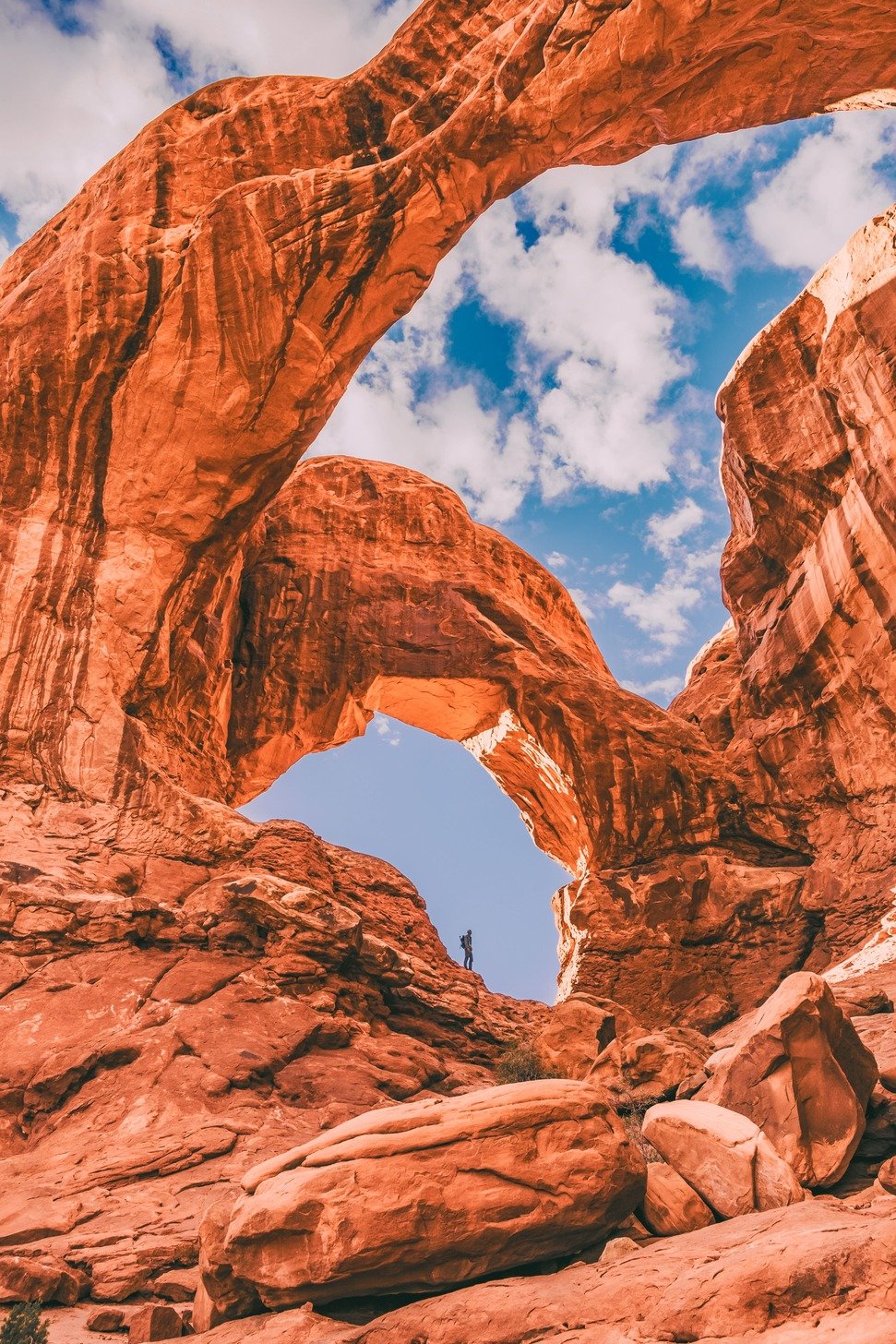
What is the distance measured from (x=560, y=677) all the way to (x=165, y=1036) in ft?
45.1

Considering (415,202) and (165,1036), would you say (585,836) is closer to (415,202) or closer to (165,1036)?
(165,1036)

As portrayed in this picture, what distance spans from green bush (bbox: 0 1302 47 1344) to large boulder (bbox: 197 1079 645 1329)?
109 cm

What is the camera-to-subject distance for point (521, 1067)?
14656 millimetres

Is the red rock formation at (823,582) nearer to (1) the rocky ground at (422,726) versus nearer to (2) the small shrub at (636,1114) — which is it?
(1) the rocky ground at (422,726)

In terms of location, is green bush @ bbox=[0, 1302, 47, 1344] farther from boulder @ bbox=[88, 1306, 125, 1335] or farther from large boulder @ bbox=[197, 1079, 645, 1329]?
large boulder @ bbox=[197, 1079, 645, 1329]

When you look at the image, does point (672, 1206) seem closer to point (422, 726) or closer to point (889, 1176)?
point (889, 1176)

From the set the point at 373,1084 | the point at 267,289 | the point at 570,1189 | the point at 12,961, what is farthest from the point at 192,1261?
the point at 267,289

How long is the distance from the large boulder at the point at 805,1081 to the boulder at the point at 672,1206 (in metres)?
0.79

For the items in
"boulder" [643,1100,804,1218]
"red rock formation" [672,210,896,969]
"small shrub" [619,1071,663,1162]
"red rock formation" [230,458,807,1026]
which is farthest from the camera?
"red rock formation" [230,458,807,1026]

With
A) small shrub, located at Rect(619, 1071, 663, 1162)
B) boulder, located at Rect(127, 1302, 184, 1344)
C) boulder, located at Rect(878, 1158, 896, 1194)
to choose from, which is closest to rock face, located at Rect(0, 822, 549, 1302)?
boulder, located at Rect(127, 1302, 184, 1344)

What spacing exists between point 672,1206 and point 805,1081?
60.7 inches

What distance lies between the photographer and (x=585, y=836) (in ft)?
77.4

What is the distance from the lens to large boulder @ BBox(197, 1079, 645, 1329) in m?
6.38

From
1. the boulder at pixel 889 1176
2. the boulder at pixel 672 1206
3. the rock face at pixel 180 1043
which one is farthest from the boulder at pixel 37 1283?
the boulder at pixel 889 1176
